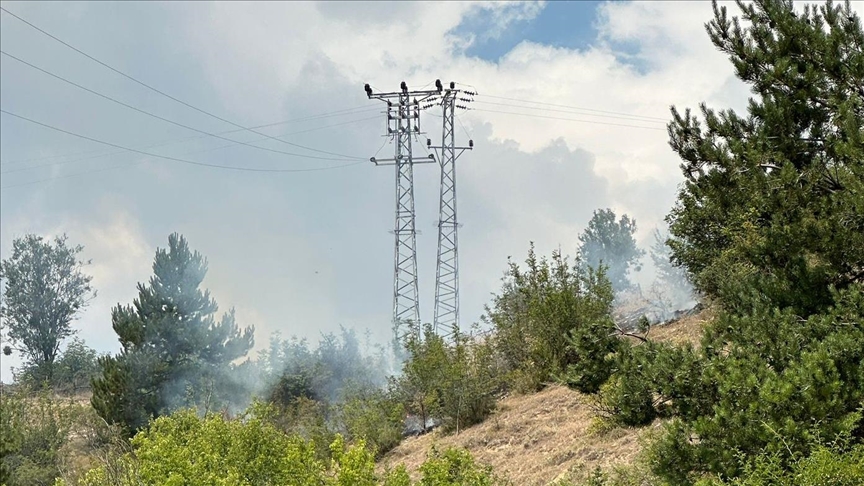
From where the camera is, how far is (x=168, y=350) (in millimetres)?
25531

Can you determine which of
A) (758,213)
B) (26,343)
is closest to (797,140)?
(758,213)

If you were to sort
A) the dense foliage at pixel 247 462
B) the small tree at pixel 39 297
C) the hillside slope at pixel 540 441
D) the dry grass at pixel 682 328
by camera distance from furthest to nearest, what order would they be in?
the small tree at pixel 39 297 < the dry grass at pixel 682 328 < the hillside slope at pixel 540 441 < the dense foliage at pixel 247 462

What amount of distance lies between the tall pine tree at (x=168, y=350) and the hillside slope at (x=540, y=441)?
9.52 m

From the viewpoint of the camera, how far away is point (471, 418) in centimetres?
1709

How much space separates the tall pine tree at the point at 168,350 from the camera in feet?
77.9

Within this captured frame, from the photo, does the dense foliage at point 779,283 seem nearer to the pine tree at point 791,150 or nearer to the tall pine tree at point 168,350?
the pine tree at point 791,150

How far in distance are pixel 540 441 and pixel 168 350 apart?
15553 millimetres

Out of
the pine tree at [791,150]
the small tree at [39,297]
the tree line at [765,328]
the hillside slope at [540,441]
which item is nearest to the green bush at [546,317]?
the hillside slope at [540,441]

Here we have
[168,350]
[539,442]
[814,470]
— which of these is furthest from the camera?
[168,350]

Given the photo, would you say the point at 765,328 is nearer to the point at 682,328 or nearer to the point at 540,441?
the point at 540,441

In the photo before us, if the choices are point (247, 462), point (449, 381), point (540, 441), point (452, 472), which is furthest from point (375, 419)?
point (452, 472)

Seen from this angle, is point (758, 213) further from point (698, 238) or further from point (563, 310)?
point (698, 238)

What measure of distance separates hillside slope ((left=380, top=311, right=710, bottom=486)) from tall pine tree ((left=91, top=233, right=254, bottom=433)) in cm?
952

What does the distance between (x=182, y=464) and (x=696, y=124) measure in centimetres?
615
